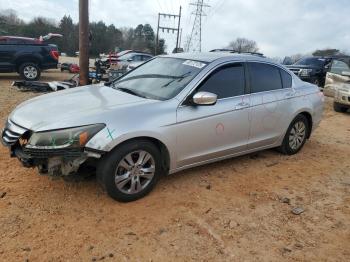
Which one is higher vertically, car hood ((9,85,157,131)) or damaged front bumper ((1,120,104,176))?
car hood ((9,85,157,131))

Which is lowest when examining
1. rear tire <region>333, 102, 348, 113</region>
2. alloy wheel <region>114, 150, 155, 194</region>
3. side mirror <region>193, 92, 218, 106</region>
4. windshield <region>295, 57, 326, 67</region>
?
rear tire <region>333, 102, 348, 113</region>

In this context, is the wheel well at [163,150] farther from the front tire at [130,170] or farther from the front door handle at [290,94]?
the front door handle at [290,94]

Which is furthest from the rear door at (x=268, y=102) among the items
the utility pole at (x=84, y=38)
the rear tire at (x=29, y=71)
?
the rear tire at (x=29, y=71)

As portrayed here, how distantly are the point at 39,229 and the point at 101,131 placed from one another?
1.08 meters

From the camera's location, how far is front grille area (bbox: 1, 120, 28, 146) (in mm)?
3685

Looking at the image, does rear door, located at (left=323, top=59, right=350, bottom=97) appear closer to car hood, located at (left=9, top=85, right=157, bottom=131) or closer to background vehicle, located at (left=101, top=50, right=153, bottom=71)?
background vehicle, located at (left=101, top=50, right=153, bottom=71)

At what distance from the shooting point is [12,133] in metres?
3.77

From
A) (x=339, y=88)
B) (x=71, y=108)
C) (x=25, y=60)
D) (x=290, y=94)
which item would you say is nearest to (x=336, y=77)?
(x=339, y=88)

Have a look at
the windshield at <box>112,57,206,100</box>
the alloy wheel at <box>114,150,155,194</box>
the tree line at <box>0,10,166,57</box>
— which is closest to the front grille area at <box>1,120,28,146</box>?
the alloy wheel at <box>114,150,155,194</box>

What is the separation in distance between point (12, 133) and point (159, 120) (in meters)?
1.55

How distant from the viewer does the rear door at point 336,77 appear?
10906mm

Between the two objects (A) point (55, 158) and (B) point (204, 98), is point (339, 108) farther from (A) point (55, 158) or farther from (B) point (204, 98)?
(A) point (55, 158)

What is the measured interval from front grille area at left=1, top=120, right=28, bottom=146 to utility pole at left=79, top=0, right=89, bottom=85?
4.98 m

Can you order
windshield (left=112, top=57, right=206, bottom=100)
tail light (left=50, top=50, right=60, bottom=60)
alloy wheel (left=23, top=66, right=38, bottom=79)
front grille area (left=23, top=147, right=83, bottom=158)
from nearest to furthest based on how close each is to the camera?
front grille area (left=23, top=147, right=83, bottom=158), windshield (left=112, top=57, right=206, bottom=100), alloy wheel (left=23, top=66, right=38, bottom=79), tail light (left=50, top=50, right=60, bottom=60)
